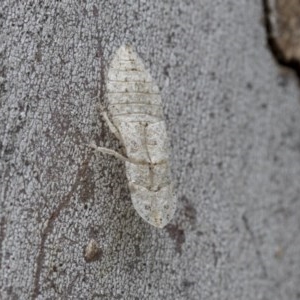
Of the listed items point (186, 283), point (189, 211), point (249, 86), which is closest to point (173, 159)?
point (189, 211)

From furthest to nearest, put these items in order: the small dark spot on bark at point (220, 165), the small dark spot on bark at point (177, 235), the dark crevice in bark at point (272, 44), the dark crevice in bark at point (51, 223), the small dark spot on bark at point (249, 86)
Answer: the dark crevice in bark at point (272, 44) → the small dark spot on bark at point (249, 86) → the small dark spot on bark at point (220, 165) → the small dark spot on bark at point (177, 235) → the dark crevice in bark at point (51, 223)

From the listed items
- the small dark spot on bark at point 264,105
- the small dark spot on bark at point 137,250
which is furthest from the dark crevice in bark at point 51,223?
the small dark spot on bark at point 264,105

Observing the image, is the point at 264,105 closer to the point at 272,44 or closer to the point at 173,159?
the point at 272,44

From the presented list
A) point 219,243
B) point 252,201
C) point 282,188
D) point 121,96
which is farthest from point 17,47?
point 282,188

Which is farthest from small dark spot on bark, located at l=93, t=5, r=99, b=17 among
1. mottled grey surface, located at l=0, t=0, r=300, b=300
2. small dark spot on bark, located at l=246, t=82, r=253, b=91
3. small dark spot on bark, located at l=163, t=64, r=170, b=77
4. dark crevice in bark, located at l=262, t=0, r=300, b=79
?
dark crevice in bark, located at l=262, t=0, r=300, b=79

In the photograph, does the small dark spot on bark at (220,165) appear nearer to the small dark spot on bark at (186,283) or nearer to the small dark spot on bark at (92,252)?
the small dark spot on bark at (186,283)

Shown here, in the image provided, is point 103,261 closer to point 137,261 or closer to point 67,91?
point 137,261
